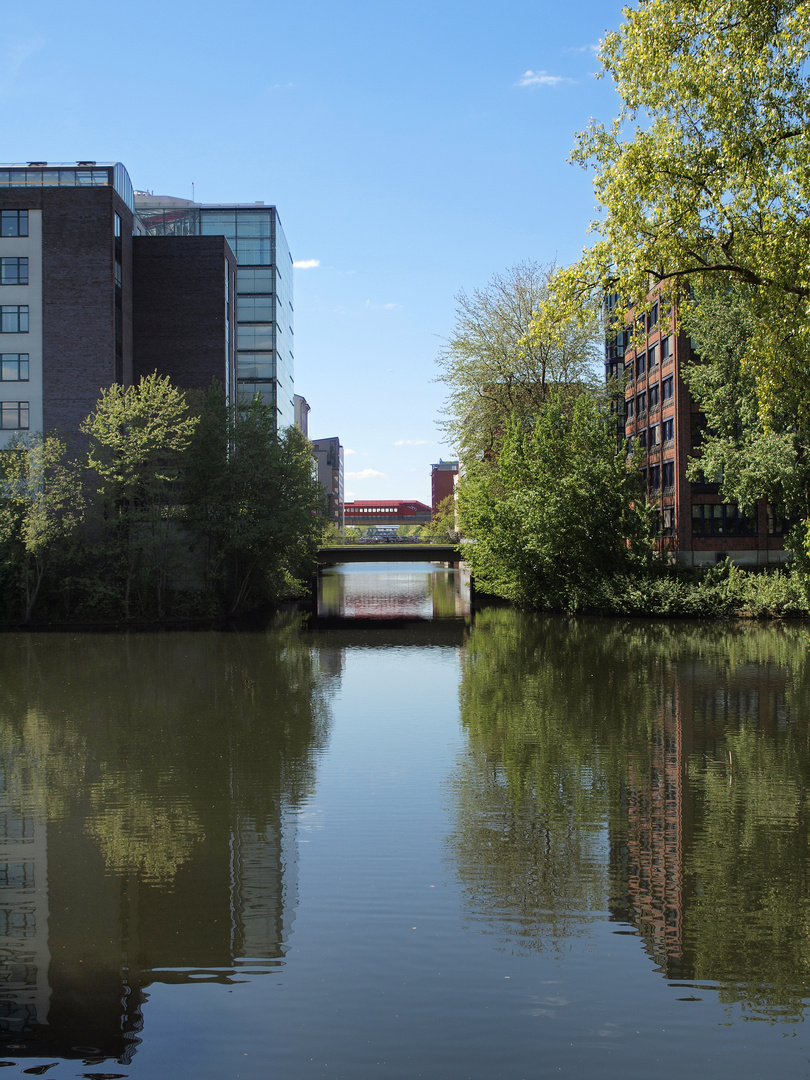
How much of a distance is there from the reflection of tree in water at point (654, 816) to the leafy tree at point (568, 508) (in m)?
19.6

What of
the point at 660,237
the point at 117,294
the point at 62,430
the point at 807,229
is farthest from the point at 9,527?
the point at 807,229

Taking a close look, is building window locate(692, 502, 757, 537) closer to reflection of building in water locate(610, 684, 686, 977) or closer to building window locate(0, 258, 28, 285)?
building window locate(0, 258, 28, 285)

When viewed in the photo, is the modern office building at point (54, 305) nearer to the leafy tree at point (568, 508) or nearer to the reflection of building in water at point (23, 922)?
the leafy tree at point (568, 508)

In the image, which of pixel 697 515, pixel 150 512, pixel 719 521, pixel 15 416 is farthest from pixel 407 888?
pixel 719 521

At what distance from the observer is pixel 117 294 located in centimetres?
5141

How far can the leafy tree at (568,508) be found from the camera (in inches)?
1706

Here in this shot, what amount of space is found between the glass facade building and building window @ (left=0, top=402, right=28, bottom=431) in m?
32.1

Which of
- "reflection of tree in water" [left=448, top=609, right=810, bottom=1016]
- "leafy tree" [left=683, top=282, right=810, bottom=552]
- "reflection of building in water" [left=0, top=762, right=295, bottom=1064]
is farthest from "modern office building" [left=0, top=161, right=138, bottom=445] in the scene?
"reflection of building in water" [left=0, top=762, right=295, bottom=1064]

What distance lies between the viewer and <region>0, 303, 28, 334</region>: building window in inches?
1889

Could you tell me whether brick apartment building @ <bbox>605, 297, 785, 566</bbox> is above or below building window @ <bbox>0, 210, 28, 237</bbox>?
below

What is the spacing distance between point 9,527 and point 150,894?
115ft

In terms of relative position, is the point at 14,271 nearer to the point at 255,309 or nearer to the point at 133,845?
the point at 255,309

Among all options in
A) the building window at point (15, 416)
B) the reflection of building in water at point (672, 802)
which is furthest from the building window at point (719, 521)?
the building window at point (15, 416)

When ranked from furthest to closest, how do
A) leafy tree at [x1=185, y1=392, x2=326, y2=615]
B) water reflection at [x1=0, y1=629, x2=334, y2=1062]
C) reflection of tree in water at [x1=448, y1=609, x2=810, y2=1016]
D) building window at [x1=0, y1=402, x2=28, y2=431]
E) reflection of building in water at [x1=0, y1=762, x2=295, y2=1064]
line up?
building window at [x1=0, y1=402, x2=28, y2=431], leafy tree at [x1=185, y1=392, x2=326, y2=615], reflection of tree in water at [x1=448, y1=609, x2=810, y2=1016], water reflection at [x1=0, y1=629, x2=334, y2=1062], reflection of building in water at [x1=0, y1=762, x2=295, y2=1064]
